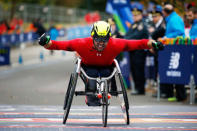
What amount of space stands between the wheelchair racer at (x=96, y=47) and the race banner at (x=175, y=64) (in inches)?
163

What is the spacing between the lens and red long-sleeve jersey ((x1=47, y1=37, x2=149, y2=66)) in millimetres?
9891

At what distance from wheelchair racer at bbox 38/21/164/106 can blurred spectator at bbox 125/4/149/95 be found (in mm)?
6340

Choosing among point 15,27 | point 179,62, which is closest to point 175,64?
point 179,62

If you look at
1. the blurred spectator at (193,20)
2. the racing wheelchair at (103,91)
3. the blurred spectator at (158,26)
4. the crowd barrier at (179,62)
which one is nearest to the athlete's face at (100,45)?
the racing wheelchair at (103,91)

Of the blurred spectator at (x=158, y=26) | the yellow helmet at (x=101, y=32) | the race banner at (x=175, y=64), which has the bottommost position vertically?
the race banner at (x=175, y=64)

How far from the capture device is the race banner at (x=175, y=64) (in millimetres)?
14086

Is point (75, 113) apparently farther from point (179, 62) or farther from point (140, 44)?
point (179, 62)

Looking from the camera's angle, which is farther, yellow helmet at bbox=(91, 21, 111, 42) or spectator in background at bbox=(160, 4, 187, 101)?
spectator in background at bbox=(160, 4, 187, 101)

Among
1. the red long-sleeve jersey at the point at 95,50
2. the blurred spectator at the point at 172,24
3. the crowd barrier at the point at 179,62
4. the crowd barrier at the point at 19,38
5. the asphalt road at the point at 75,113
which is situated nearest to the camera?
the asphalt road at the point at 75,113

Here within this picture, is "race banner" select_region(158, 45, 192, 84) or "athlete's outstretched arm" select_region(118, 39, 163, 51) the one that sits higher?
"athlete's outstretched arm" select_region(118, 39, 163, 51)

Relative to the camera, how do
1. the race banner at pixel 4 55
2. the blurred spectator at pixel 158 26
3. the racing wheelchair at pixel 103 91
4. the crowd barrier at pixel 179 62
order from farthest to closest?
the race banner at pixel 4 55
the blurred spectator at pixel 158 26
the crowd barrier at pixel 179 62
the racing wheelchair at pixel 103 91

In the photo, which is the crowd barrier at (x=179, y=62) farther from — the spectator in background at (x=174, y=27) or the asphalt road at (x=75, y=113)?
the asphalt road at (x=75, y=113)

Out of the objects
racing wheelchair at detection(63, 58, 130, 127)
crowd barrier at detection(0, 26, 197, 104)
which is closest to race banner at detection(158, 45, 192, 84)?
crowd barrier at detection(0, 26, 197, 104)

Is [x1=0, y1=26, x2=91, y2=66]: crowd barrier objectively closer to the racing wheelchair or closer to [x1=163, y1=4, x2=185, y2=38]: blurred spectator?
[x1=163, y1=4, x2=185, y2=38]: blurred spectator
